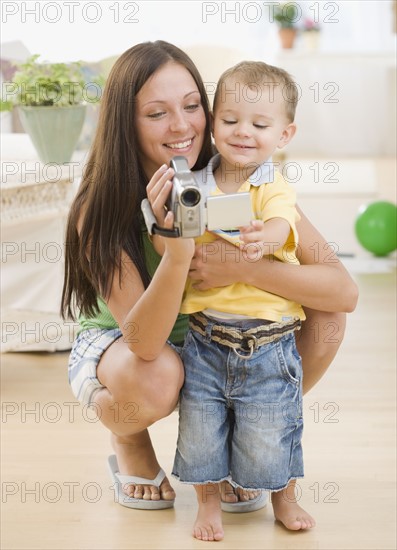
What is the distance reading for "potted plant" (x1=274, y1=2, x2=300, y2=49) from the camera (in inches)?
253

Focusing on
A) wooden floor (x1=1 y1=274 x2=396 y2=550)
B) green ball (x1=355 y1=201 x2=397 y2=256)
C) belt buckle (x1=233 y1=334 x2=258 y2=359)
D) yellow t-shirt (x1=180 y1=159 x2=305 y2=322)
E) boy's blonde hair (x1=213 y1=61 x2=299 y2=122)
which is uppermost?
boy's blonde hair (x1=213 y1=61 x2=299 y2=122)

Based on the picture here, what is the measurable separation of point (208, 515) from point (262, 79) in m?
0.71

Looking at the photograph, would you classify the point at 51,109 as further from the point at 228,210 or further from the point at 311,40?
the point at 311,40

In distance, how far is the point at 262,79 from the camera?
1.53 m

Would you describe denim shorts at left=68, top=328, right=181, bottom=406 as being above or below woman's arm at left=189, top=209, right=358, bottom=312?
below

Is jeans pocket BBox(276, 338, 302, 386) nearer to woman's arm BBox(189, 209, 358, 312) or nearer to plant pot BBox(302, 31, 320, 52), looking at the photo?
woman's arm BBox(189, 209, 358, 312)

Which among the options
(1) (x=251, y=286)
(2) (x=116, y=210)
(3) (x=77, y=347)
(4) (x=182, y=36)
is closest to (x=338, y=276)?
(1) (x=251, y=286)

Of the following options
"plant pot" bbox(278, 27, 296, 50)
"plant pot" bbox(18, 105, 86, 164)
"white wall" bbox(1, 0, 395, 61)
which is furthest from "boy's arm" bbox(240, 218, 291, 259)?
"plant pot" bbox(278, 27, 296, 50)

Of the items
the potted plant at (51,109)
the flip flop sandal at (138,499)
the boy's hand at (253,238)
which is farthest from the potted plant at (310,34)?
the boy's hand at (253,238)

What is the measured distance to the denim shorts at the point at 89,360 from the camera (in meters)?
1.70

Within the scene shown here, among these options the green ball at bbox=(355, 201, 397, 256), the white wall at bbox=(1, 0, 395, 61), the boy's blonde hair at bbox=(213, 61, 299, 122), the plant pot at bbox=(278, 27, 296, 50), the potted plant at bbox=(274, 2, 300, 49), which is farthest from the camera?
the plant pot at bbox=(278, 27, 296, 50)

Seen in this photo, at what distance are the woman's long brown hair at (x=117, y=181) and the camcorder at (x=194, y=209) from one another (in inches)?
8.8

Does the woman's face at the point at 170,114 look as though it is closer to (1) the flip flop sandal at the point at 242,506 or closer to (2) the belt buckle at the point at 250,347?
(2) the belt buckle at the point at 250,347

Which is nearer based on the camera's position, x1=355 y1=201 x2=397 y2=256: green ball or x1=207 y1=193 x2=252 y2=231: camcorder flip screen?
x1=207 y1=193 x2=252 y2=231: camcorder flip screen
